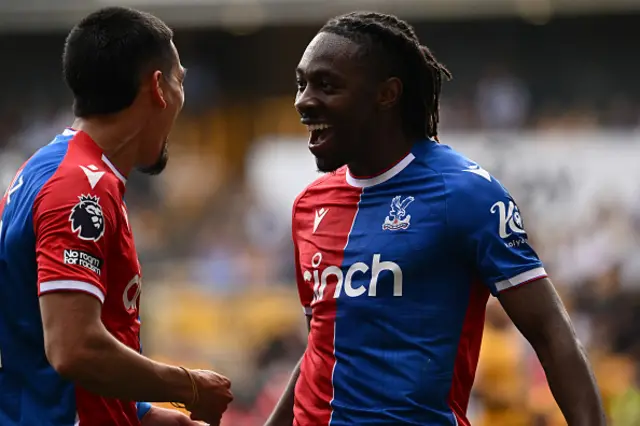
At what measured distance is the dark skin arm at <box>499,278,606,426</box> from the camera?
3.66 metres

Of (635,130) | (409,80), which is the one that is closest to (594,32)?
(635,130)

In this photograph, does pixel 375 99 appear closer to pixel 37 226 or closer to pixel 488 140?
pixel 37 226

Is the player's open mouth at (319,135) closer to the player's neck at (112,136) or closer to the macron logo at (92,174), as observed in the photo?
the player's neck at (112,136)

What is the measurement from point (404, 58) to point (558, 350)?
116cm

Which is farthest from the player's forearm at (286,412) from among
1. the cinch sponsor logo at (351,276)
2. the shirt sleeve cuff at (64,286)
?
the shirt sleeve cuff at (64,286)

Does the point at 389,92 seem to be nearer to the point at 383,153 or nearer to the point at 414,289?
the point at 383,153

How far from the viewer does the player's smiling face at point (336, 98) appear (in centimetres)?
400

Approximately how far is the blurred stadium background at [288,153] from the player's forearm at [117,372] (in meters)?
6.47

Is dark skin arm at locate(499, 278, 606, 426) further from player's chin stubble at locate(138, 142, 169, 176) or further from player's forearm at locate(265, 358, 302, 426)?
player's chin stubble at locate(138, 142, 169, 176)

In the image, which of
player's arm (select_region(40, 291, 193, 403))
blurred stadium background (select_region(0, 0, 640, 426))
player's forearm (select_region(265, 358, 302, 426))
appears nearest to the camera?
player's arm (select_region(40, 291, 193, 403))

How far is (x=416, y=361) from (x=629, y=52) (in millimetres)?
12226

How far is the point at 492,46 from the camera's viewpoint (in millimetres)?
15344

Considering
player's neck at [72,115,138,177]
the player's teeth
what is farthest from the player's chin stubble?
the player's teeth

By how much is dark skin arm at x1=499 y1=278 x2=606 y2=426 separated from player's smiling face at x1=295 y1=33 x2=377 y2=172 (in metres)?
0.78
